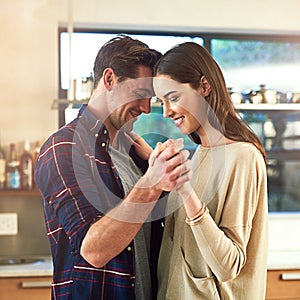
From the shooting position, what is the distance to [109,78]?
53.2 inches

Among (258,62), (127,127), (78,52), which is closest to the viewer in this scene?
(127,127)

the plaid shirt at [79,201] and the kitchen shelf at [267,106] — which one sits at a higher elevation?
the kitchen shelf at [267,106]

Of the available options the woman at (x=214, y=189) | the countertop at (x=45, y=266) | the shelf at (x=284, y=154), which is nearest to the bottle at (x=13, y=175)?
the countertop at (x=45, y=266)

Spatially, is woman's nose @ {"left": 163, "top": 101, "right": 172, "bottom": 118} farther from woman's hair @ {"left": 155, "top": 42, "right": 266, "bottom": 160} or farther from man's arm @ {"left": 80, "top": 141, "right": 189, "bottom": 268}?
man's arm @ {"left": 80, "top": 141, "right": 189, "bottom": 268}

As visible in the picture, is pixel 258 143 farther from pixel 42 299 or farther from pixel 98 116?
pixel 42 299

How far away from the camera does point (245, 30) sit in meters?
3.11

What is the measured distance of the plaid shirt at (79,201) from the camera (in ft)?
3.95

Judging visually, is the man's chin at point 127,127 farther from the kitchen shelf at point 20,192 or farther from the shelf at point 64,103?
the kitchen shelf at point 20,192

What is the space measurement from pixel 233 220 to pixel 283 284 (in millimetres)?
1590

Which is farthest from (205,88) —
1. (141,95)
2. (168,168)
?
(168,168)

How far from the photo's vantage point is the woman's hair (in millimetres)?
1262

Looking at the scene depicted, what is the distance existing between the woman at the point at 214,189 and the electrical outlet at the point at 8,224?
174 centimetres

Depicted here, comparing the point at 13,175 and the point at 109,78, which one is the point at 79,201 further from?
Answer: the point at 13,175

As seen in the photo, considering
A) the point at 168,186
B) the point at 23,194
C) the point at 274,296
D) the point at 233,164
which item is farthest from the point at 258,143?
the point at 23,194
